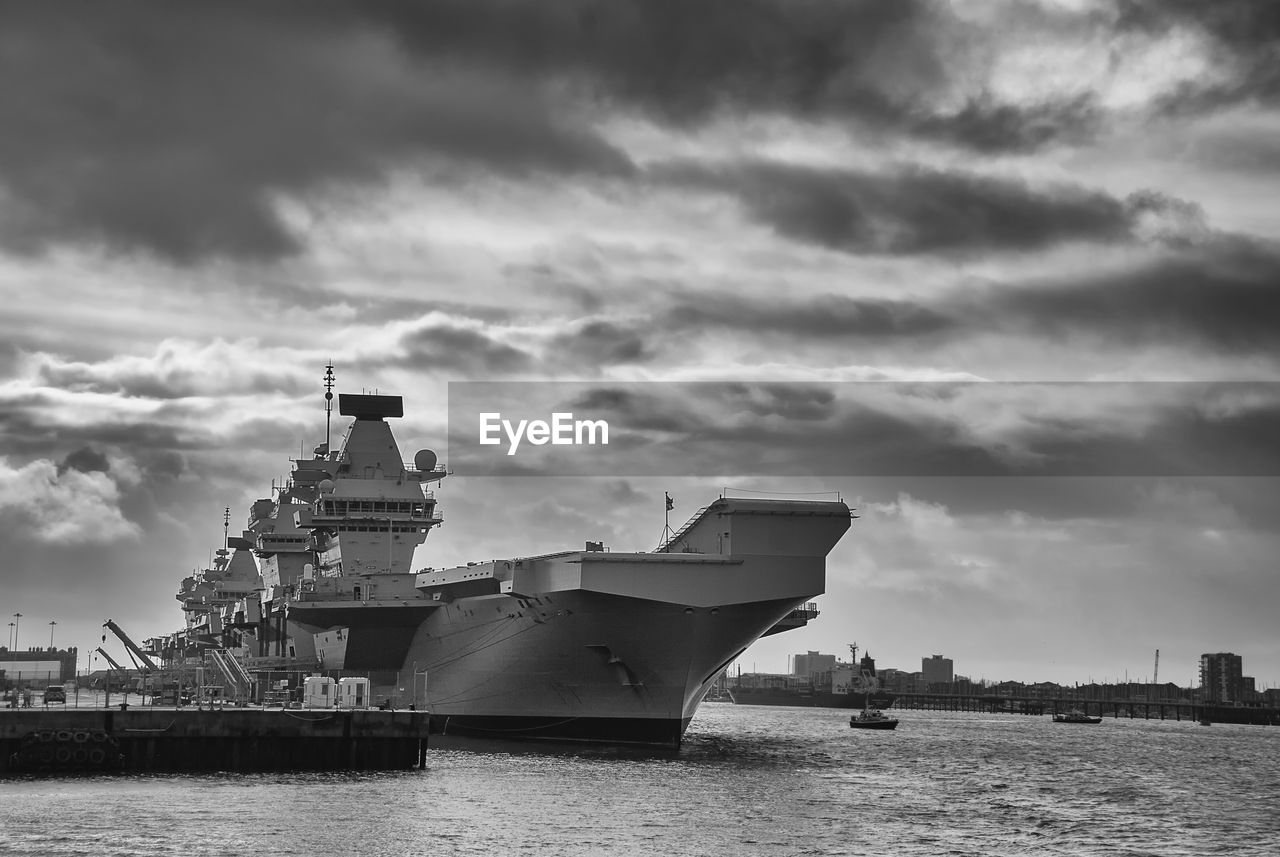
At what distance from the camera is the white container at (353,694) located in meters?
39.8

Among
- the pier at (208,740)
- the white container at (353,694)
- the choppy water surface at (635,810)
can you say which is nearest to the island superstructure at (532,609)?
the choppy water surface at (635,810)

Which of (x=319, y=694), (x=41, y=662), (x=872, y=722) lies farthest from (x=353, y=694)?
(x=41, y=662)

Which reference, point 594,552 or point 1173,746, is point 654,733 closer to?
point 594,552

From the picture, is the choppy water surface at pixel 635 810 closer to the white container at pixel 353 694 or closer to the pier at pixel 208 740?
the pier at pixel 208 740

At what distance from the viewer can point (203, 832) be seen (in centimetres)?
2700

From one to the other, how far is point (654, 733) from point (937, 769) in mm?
11363

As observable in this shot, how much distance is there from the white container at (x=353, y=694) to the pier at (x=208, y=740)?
1.42 m

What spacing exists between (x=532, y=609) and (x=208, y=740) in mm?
10581

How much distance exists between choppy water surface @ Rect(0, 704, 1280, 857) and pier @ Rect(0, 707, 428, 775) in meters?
0.95

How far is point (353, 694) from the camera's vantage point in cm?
4003

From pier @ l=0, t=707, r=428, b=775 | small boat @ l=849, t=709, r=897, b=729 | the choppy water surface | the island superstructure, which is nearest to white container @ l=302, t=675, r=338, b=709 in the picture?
pier @ l=0, t=707, r=428, b=775

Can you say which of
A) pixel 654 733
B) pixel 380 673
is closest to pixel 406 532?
pixel 380 673

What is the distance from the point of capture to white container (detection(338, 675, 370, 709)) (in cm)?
3975

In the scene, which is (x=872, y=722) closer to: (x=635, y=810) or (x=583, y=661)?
(x=583, y=661)
